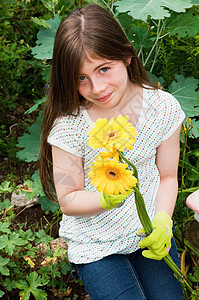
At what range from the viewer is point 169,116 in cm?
141

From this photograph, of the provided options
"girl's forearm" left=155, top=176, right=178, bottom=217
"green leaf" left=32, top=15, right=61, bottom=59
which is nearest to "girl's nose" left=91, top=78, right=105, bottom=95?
"girl's forearm" left=155, top=176, right=178, bottom=217

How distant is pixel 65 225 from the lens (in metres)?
1.50

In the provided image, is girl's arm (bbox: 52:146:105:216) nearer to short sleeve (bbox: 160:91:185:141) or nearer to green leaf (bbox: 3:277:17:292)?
short sleeve (bbox: 160:91:185:141)

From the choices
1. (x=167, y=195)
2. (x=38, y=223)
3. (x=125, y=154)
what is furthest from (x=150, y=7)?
(x=38, y=223)

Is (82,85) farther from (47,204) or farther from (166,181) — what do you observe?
(47,204)

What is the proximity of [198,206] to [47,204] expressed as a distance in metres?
0.84

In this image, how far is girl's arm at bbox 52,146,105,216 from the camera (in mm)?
1370

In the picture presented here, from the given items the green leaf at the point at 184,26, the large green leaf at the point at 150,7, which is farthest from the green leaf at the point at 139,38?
the large green leaf at the point at 150,7

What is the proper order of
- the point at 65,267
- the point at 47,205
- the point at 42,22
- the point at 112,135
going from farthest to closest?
the point at 47,205 → the point at 42,22 → the point at 65,267 → the point at 112,135

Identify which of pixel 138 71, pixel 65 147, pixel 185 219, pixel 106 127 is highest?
pixel 106 127

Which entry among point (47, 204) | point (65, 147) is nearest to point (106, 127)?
point (65, 147)

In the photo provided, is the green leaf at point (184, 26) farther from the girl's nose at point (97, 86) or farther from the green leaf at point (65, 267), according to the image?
the green leaf at point (65, 267)

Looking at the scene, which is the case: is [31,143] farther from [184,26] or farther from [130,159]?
[184,26]

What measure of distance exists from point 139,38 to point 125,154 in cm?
83
